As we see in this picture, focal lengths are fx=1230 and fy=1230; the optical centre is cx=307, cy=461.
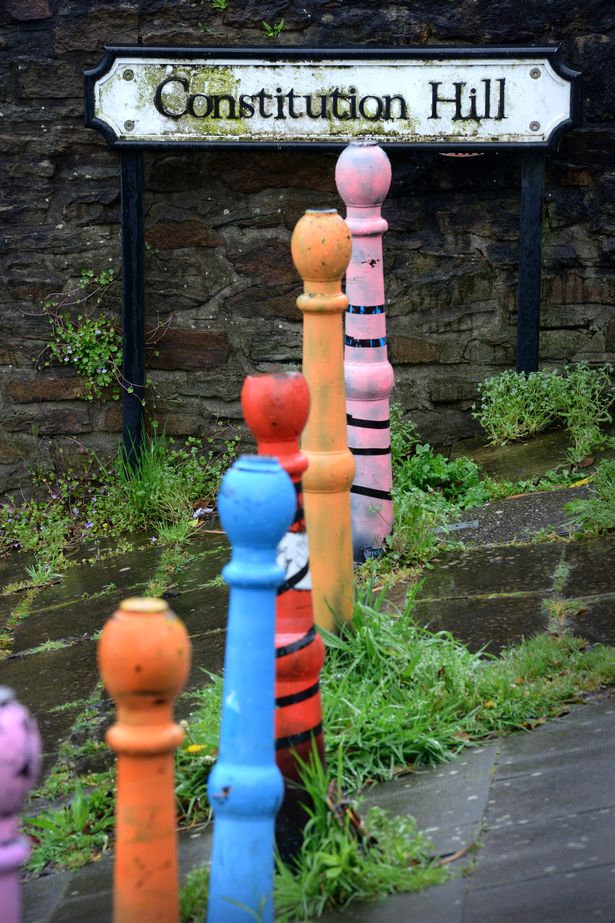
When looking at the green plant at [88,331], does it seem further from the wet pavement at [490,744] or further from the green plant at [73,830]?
the green plant at [73,830]

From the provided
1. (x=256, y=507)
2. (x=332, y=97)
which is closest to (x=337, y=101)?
(x=332, y=97)

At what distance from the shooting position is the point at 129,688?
1753mm

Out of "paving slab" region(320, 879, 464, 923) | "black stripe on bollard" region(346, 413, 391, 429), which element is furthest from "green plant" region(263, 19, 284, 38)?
"paving slab" region(320, 879, 464, 923)

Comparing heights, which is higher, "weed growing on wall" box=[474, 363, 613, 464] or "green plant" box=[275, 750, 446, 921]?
"weed growing on wall" box=[474, 363, 613, 464]

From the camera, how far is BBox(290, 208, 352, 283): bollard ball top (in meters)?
3.08

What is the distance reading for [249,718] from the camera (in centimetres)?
197

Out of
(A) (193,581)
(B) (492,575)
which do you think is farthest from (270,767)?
(A) (193,581)

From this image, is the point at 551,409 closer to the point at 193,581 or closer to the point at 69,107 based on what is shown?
the point at 193,581

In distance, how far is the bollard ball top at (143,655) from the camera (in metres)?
1.74

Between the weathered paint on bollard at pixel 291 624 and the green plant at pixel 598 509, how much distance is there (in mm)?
2009

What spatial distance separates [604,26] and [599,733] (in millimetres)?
3877

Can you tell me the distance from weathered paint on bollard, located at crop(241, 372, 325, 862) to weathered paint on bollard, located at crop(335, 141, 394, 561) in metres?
1.66

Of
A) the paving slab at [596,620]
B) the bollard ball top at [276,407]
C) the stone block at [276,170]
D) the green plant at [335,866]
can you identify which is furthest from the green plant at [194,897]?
the stone block at [276,170]

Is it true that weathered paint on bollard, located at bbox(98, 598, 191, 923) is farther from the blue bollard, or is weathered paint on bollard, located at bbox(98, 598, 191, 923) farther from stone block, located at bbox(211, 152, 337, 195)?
→ stone block, located at bbox(211, 152, 337, 195)
